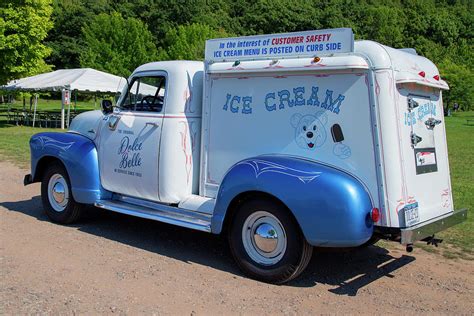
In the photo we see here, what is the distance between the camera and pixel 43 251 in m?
6.19

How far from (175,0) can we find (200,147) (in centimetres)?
7960

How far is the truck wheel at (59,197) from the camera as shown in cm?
745

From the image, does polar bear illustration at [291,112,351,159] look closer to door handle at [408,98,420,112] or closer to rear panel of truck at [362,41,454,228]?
rear panel of truck at [362,41,454,228]

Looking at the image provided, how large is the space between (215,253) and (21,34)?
75.9 feet

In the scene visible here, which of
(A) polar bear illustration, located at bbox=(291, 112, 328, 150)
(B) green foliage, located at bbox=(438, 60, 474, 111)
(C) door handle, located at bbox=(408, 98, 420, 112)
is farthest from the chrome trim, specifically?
(B) green foliage, located at bbox=(438, 60, 474, 111)

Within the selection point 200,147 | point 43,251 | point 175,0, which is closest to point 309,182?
point 200,147

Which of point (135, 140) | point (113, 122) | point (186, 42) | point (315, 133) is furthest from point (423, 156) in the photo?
point (186, 42)

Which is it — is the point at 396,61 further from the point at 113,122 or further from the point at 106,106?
the point at 106,106

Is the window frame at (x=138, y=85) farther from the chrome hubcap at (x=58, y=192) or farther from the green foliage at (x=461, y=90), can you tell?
the green foliage at (x=461, y=90)

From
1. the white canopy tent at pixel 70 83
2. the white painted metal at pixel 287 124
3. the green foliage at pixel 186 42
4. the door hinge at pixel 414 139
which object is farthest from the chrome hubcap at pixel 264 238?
the green foliage at pixel 186 42

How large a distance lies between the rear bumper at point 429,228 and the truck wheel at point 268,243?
917 millimetres

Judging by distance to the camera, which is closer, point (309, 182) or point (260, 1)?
point (309, 182)

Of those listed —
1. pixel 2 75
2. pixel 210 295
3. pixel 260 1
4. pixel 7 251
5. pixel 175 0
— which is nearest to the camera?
pixel 210 295

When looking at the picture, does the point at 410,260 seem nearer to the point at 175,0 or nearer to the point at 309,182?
the point at 309,182
